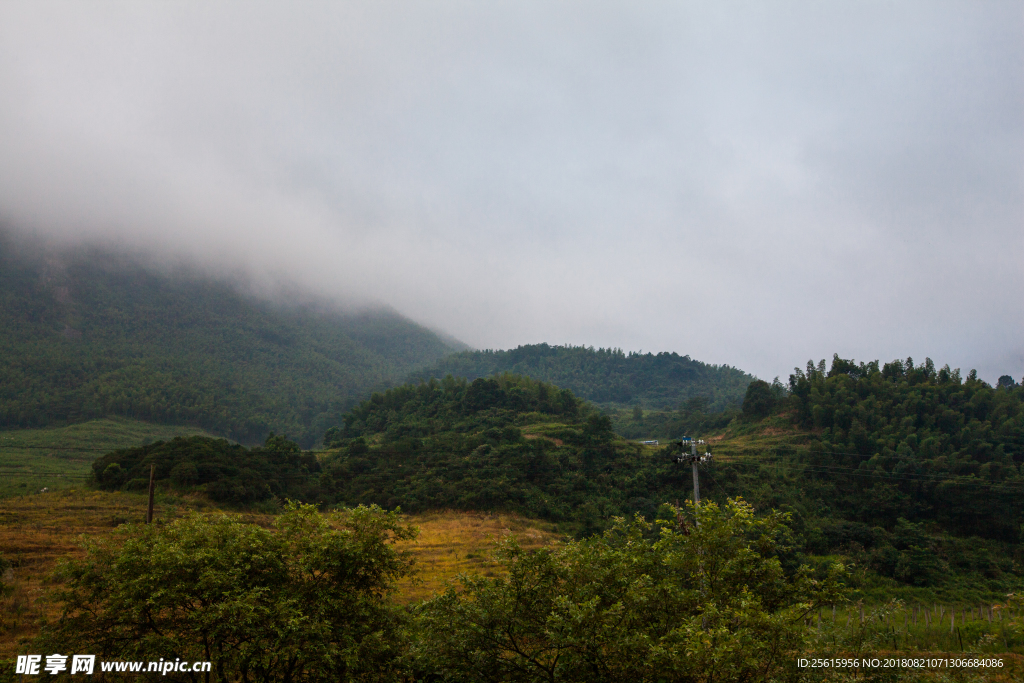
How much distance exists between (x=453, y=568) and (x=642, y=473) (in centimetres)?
2902

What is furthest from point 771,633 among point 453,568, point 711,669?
point 453,568

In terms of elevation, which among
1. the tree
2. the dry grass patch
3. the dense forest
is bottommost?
the dry grass patch

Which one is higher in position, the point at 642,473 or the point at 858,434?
the point at 858,434

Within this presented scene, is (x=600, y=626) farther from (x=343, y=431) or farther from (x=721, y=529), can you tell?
(x=343, y=431)

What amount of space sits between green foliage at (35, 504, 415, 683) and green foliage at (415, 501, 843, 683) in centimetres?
171

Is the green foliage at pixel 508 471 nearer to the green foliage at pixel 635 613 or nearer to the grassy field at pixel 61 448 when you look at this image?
the grassy field at pixel 61 448

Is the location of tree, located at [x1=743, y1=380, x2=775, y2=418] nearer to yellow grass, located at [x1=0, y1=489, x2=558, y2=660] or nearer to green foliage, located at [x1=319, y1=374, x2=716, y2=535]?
green foliage, located at [x1=319, y1=374, x2=716, y2=535]

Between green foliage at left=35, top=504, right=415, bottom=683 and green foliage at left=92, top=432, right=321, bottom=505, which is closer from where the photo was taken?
green foliage at left=35, top=504, right=415, bottom=683

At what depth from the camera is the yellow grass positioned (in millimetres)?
24625

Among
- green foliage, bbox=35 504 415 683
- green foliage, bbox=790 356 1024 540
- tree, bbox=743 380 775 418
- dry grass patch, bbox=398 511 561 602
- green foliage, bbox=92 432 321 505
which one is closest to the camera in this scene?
green foliage, bbox=35 504 415 683

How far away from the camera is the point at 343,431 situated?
90.3 m

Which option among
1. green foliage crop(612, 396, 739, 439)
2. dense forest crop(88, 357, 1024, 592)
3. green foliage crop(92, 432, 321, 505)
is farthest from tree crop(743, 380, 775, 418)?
green foliage crop(92, 432, 321, 505)

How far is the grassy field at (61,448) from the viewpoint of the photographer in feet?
179

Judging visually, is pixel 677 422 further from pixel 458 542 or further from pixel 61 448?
pixel 61 448
